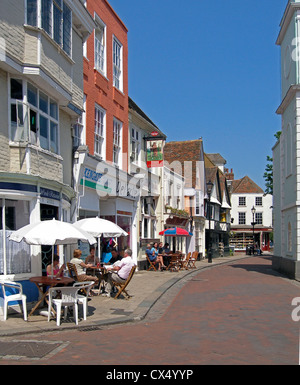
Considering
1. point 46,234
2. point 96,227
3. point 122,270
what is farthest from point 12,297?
point 96,227

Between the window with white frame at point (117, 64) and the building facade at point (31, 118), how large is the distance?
7.82 m

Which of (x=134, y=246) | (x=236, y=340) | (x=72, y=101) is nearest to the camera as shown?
(x=236, y=340)

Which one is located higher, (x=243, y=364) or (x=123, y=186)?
(x=123, y=186)

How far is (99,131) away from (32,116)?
759cm

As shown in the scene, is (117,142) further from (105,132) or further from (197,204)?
(197,204)

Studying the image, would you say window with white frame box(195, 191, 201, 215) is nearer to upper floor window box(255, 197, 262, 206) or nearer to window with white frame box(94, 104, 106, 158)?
window with white frame box(94, 104, 106, 158)

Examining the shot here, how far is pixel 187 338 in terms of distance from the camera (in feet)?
27.3

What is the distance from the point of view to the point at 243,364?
21.5 feet

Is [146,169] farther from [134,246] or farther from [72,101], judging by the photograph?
[72,101]

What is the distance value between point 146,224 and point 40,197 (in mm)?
15386

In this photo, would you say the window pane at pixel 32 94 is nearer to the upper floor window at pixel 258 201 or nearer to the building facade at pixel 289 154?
the building facade at pixel 289 154

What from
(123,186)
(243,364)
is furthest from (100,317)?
(123,186)

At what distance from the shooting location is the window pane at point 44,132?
41.1 feet

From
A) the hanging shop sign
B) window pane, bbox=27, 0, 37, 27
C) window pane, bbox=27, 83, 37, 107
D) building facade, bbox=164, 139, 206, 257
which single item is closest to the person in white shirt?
window pane, bbox=27, 83, 37, 107
